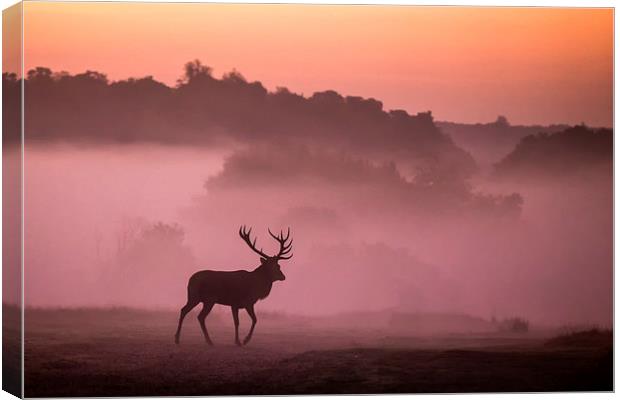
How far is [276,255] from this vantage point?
10.8 m

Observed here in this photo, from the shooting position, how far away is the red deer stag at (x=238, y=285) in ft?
35.3

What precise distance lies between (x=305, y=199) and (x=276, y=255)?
0.44m

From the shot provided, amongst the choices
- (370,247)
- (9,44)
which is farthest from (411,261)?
(9,44)

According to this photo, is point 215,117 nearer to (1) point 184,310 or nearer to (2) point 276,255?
(2) point 276,255

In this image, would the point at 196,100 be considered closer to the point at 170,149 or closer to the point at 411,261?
the point at 170,149

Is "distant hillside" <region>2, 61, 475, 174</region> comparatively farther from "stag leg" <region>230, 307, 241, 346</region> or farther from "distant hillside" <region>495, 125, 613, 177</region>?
"stag leg" <region>230, 307, 241, 346</region>

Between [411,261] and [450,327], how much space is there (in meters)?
0.55

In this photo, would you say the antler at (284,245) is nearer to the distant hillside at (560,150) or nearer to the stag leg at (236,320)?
the stag leg at (236,320)

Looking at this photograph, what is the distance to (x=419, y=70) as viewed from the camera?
11000mm

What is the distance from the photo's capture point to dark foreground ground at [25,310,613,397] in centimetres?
1058

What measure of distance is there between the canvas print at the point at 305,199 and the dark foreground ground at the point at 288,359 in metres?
0.02

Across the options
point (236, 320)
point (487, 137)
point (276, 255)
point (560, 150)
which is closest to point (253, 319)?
point (236, 320)

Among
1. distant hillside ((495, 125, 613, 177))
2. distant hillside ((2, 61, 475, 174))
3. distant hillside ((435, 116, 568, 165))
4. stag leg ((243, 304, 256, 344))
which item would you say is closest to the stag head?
stag leg ((243, 304, 256, 344))

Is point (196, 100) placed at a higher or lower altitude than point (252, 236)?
higher
